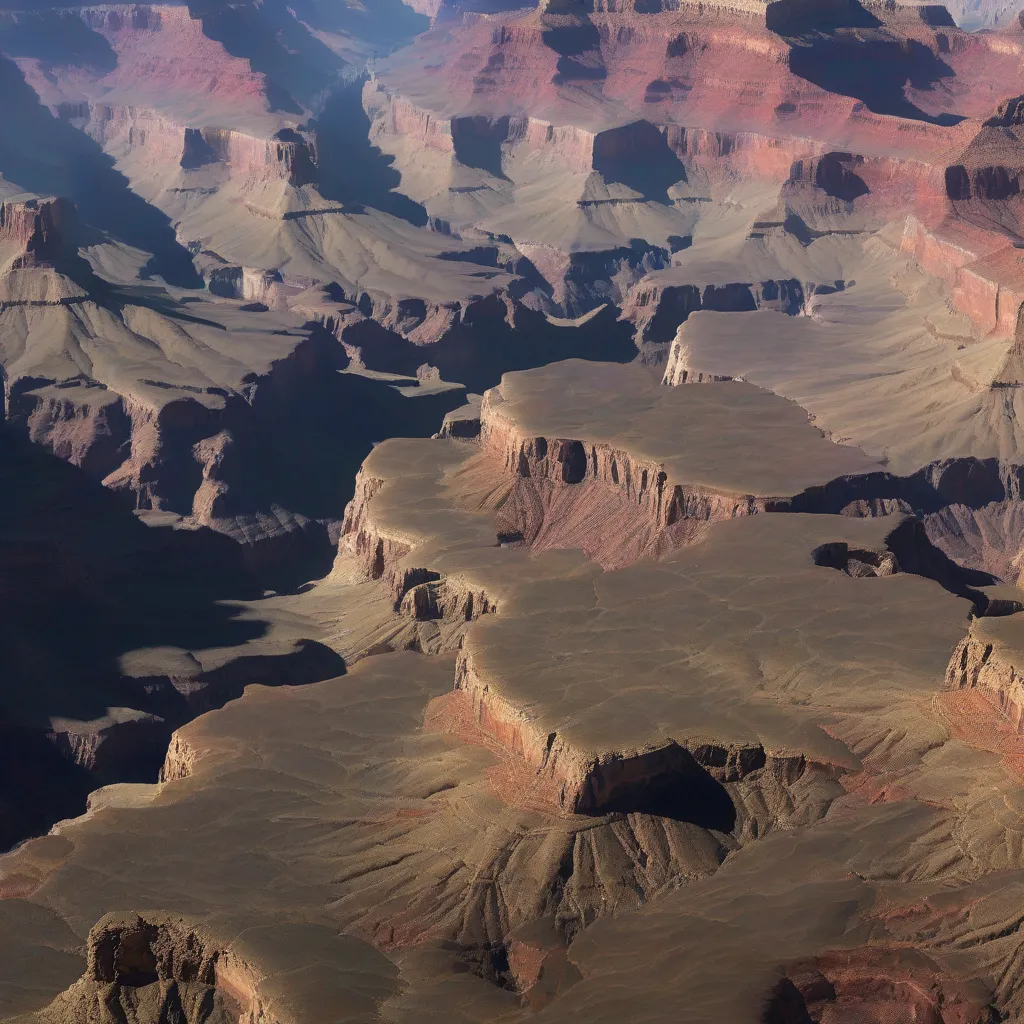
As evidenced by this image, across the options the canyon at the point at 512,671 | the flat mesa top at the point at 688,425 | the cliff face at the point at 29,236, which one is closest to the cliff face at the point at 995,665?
the canyon at the point at 512,671

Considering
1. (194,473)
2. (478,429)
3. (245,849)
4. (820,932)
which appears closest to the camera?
(820,932)

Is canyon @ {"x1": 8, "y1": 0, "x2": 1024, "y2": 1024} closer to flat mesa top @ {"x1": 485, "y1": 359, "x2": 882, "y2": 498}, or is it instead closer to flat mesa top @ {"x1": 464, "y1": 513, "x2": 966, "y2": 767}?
flat mesa top @ {"x1": 464, "y1": 513, "x2": 966, "y2": 767}

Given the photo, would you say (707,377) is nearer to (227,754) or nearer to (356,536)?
(356,536)

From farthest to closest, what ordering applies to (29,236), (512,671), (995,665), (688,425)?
1. (29,236)
2. (688,425)
3. (512,671)
4. (995,665)

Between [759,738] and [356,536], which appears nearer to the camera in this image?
[759,738]

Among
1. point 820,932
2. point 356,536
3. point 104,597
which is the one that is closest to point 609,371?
point 356,536

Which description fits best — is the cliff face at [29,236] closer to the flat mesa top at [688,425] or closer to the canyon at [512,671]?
the canyon at [512,671]

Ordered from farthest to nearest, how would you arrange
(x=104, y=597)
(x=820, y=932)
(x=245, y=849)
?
(x=104, y=597)
(x=245, y=849)
(x=820, y=932)

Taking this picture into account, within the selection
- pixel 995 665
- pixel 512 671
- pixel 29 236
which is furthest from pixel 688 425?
pixel 29 236

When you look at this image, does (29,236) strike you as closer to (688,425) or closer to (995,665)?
(688,425)
